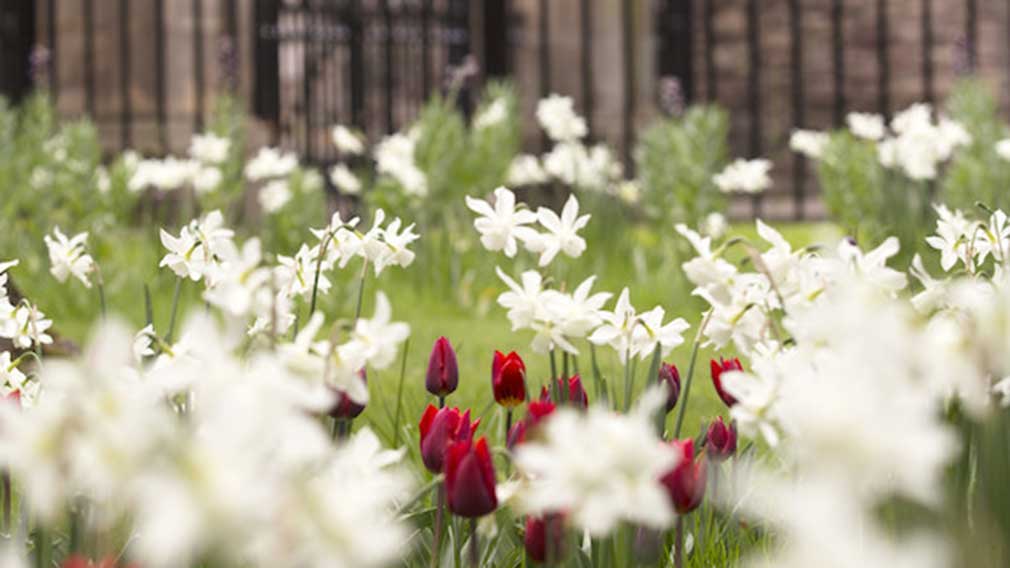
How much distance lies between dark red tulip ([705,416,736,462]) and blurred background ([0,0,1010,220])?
4815mm

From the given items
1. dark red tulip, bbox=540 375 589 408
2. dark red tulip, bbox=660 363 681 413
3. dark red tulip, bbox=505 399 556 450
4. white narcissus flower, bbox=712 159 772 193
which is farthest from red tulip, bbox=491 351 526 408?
white narcissus flower, bbox=712 159 772 193

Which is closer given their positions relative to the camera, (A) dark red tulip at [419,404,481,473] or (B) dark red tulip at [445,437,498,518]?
(B) dark red tulip at [445,437,498,518]

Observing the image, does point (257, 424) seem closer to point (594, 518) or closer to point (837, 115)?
point (594, 518)

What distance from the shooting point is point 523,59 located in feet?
29.1

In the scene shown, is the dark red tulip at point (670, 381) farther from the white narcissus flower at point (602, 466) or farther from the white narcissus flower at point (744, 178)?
the white narcissus flower at point (744, 178)

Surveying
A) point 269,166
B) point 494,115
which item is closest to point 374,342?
point 269,166

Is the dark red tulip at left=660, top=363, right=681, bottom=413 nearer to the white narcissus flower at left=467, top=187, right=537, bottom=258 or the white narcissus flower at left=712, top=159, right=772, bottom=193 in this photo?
the white narcissus flower at left=467, top=187, right=537, bottom=258

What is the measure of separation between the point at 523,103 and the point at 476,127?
2258 millimetres

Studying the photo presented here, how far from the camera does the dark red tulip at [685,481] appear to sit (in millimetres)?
1369

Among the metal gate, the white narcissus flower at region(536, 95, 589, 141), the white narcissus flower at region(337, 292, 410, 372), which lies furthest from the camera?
the metal gate

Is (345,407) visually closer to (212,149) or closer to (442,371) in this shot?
(442,371)

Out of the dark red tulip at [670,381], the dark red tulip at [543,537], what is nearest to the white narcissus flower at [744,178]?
the dark red tulip at [670,381]

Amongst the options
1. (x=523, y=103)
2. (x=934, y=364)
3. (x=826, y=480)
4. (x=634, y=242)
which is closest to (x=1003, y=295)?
(x=934, y=364)

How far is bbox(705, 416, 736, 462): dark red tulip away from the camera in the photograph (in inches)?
68.8
